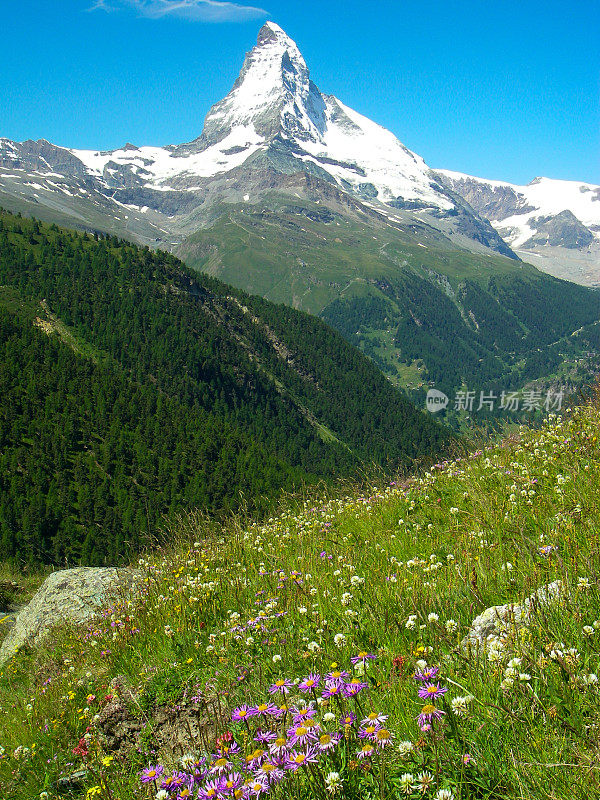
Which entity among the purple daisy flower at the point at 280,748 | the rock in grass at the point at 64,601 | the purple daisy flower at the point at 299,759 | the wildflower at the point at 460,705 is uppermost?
the wildflower at the point at 460,705

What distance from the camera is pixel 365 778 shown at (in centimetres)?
267

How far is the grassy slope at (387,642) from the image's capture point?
270 cm

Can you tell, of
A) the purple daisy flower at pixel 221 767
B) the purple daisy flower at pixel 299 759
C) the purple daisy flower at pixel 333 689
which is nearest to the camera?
the purple daisy flower at pixel 299 759

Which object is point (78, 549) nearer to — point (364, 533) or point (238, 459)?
point (238, 459)

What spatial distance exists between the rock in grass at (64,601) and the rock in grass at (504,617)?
23.1 ft

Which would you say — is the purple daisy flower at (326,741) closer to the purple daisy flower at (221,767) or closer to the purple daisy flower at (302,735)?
the purple daisy flower at (302,735)

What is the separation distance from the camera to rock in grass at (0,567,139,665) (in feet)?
32.5

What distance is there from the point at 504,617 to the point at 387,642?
107 centimetres

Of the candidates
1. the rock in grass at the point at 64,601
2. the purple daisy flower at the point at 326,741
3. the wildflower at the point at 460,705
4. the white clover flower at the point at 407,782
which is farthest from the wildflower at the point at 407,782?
the rock in grass at the point at 64,601

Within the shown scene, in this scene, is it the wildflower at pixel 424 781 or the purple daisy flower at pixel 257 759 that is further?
the purple daisy flower at pixel 257 759

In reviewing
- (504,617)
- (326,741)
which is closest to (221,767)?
(326,741)

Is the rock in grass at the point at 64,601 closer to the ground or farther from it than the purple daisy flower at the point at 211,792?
closer to the ground

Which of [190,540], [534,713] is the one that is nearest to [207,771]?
[534,713]

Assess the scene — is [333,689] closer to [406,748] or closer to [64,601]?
[406,748]
